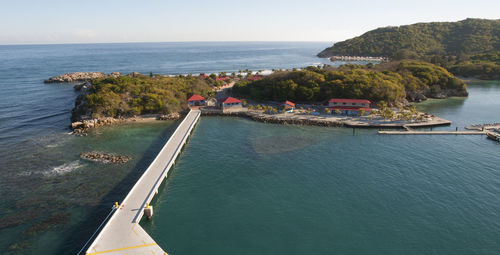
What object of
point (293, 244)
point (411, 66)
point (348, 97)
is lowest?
point (293, 244)

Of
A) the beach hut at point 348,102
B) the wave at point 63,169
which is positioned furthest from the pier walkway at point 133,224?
the beach hut at point 348,102

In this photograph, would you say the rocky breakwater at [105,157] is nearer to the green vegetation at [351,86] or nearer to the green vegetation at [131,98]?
the green vegetation at [131,98]

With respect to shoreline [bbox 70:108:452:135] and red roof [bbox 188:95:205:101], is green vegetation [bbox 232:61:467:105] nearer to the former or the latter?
shoreline [bbox 70:108:452:135]

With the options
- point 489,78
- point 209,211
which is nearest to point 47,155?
point 209,211

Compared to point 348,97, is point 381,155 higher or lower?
lower

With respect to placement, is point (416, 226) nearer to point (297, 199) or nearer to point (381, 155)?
point (297, 199)

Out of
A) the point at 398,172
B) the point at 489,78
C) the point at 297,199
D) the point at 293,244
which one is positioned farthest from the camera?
the point at 489,78
